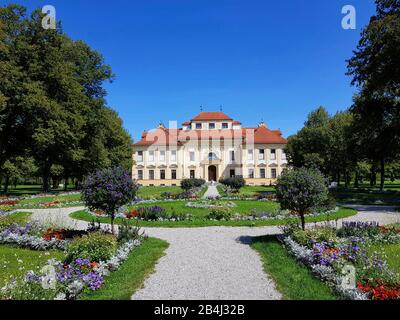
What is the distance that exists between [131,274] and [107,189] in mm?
3713

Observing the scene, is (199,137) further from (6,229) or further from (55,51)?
(6,229)

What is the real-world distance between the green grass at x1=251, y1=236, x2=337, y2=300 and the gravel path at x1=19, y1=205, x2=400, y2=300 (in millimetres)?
185

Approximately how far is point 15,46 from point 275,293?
98.2ft

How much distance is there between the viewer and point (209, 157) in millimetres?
60375

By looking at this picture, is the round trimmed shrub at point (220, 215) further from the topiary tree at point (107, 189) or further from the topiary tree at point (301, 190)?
the topiary tree at point (107, 189)

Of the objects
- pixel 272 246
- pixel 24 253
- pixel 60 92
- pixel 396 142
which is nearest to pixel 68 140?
pixel 60 92

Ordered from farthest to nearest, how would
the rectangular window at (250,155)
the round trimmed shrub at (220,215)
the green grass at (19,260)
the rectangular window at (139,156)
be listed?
the rectangular window at (139,156), the rectangular window at (250,155), the round trimmed shrub at (220,215), the green grass at (19,260)

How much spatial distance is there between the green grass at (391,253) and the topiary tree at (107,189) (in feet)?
23.9

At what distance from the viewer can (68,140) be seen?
29562 millimetres

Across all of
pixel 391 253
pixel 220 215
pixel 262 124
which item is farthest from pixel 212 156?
pixel 391 253

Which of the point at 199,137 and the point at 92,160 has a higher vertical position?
the point at 199,137

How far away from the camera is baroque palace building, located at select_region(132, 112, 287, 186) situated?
59.8 m

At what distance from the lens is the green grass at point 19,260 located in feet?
23.2

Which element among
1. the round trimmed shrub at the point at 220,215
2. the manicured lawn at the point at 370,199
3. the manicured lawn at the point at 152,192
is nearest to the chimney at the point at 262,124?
the manicured lawn at the point at 152,192
